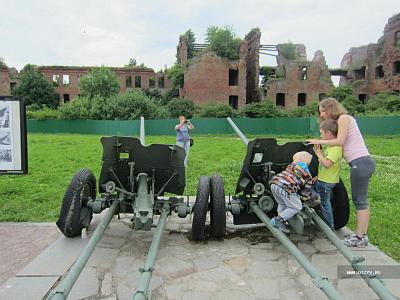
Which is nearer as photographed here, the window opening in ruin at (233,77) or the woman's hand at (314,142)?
the woman's hand at (314,142)

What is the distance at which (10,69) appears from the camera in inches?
2115

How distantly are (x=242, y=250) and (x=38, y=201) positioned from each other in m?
3.92

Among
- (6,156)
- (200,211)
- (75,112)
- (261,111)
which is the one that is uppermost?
(261,111)

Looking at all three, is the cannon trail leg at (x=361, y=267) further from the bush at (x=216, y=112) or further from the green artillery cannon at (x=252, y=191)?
the bush at (x=216, y=112)

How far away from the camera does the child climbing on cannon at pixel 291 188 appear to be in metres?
4.05

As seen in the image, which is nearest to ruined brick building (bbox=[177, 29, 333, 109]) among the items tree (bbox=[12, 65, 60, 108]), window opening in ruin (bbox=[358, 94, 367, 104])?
window opening in ruin (bbox=[358, 94, 367, 104])

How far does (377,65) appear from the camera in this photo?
43281 millimetres

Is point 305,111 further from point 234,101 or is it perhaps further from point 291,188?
point 291,188

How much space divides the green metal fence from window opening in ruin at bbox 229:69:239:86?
12.1 meters

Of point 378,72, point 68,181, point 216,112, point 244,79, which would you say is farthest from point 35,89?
point 68,181

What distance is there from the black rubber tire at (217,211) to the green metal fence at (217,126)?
2536cm

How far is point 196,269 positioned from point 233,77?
42.6m

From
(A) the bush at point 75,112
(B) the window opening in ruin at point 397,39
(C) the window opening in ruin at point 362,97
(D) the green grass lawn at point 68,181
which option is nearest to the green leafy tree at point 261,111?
(C) the window opening in ruin at point 362,97

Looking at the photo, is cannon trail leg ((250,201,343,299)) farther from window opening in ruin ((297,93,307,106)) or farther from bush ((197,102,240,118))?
window opening in ruin ((297,93,307,106))
